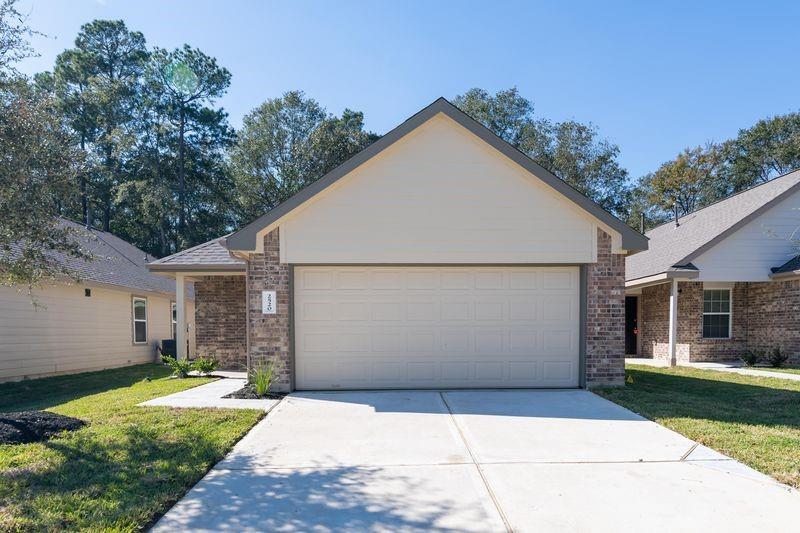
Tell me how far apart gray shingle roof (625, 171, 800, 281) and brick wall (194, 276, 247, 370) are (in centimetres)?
1186

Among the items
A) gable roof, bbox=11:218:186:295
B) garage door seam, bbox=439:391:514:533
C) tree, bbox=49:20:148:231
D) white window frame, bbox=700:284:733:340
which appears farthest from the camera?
tree, bbox=49:20:148:231

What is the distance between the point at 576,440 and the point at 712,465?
1.42 metres

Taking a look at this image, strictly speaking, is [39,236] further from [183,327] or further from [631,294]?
[631,294]

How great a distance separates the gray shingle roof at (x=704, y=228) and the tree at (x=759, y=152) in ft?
66.8

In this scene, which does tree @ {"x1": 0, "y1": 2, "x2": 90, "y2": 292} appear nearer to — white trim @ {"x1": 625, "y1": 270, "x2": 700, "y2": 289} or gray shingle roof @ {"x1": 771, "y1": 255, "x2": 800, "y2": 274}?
white trim @ {"x1": 625, "y1": 270, "x2": 700, "y2": 289}

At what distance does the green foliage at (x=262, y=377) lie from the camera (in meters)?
8.65

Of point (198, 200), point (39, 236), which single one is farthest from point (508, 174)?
point (198, 200)

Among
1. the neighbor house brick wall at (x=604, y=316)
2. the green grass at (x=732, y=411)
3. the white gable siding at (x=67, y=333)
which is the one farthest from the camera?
the white gable siding at (x=67, y=333)

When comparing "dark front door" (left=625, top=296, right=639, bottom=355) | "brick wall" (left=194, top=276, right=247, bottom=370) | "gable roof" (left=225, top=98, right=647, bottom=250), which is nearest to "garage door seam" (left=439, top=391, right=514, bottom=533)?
"gable roof" (left=225, top=98, right=647, bottom=250)

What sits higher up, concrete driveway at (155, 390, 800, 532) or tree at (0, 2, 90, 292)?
tree at (0, 2, 90, 292)

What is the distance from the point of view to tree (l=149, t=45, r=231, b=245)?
33.5 m

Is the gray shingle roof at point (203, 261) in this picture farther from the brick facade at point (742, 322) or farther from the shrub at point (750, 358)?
the shrub at point (750, 358)

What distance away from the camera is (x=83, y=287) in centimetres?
1412

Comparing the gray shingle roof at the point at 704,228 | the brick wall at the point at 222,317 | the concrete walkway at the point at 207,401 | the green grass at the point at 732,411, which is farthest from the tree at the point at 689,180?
the concrete walkway at the point at 207,401
